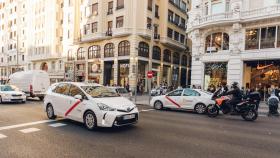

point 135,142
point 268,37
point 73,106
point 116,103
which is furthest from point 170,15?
point 135,142

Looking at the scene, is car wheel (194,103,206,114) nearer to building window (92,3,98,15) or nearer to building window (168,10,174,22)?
building window (168,10,174,22)

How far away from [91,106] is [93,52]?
30.6m

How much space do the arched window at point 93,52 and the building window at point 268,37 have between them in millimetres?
23657

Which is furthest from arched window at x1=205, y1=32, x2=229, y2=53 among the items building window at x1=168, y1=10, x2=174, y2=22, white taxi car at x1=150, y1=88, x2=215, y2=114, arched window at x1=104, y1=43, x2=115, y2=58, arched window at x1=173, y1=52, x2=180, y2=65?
arched window at x1=173, y1=52, x2=180, y2=65

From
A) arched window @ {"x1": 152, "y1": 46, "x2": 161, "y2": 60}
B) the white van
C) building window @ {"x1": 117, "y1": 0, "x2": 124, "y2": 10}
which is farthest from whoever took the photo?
arched window @ {"x1": 152, "y1": 46, "x2": 161, "y2": 60}

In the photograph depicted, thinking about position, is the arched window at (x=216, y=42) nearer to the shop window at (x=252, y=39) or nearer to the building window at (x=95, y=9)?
the shop window at (x=252, y=39)

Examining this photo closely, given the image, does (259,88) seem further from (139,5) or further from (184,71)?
(184,71)

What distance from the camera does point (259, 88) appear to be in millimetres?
21281

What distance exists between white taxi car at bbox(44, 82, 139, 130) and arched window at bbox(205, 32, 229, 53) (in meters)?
16.9

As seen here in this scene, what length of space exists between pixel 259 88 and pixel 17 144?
20788mm

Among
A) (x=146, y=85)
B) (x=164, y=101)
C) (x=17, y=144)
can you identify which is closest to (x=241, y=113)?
(x=164, y=101)

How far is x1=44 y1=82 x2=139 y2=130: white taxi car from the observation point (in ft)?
24.2

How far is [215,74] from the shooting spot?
23156 millimetres

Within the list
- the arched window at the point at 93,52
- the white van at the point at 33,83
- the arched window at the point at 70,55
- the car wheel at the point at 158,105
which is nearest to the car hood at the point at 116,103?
the car wheel at the point at 158,105
